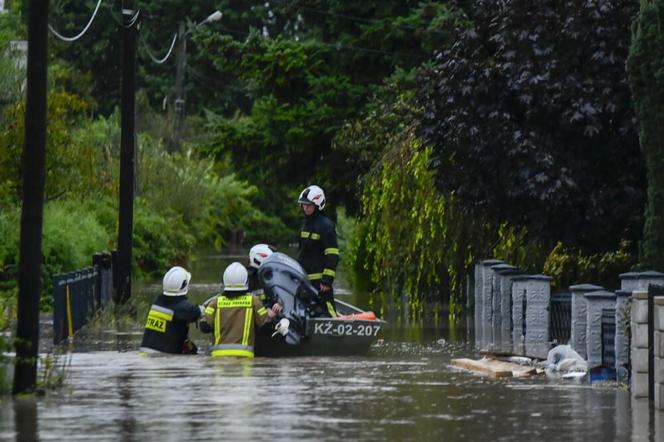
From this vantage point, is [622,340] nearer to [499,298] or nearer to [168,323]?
[168,323]

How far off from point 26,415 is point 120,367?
14.4 feet

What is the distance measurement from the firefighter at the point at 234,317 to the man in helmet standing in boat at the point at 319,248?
183 centimetres

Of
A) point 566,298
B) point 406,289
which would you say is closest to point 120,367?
point 566,298

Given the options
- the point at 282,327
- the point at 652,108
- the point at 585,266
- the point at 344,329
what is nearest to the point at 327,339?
the point at 344,329

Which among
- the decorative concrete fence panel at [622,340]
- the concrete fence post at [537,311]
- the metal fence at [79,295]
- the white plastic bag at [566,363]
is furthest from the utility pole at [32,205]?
the concrete fence post at [537,311]

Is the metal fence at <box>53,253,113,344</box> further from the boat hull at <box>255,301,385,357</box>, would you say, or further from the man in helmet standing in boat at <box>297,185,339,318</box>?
the boat hull at <box>255,301,385,357</box>

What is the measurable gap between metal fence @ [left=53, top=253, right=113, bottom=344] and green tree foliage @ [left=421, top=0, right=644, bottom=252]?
18.1 ft

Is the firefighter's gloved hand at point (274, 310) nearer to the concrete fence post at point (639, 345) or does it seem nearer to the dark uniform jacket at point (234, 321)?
the dark uniform jacket at point (234, 321)

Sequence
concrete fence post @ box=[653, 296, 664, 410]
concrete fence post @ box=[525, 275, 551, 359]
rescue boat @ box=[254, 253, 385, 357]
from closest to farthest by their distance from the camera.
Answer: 1. concrete fence post @ box=[653, 296, 664, 410]
2. rescue boat @ box=[254, 253, 385, 357]
3. concrete fence post @ box=[525, 275, 551, 359]

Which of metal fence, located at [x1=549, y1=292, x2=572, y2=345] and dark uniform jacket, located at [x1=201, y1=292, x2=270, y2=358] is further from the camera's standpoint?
metal fence, located at [x1=549, y1=292, x2=572, y2=345]

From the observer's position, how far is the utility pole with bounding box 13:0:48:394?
642 inches

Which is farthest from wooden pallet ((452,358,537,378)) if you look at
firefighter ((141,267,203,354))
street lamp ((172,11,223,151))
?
street lamp ((172,11,223,151))

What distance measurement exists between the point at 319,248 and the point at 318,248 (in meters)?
0.01

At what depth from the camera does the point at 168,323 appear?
21359mm
